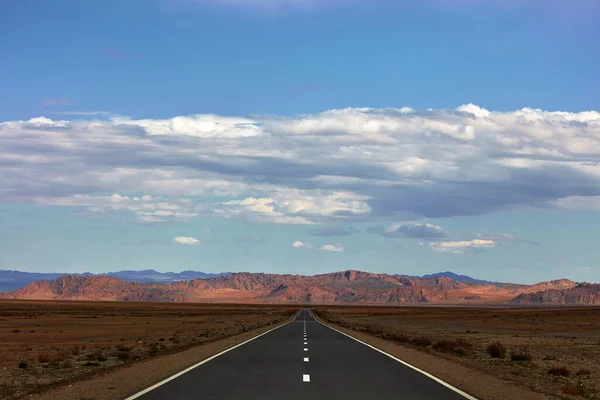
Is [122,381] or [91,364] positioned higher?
[122,381]

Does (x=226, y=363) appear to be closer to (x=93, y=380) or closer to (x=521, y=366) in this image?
(x=93, y=380)

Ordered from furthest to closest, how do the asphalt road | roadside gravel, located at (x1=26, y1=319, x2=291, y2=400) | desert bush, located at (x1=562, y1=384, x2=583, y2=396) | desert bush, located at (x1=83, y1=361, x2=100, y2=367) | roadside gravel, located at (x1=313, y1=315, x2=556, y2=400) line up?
desert bush, located at (x1=83, y1=361, x2=100, y2=367) < desert bush, located at (x1=562, y1=384, x2=583, y2=396) < roadside gravel, located at (x1=313, y1=315, x2=556, y2=400) < roadside gravel, located at (x1=26, y1=319, x2=291, y2=400) < the asphalt road

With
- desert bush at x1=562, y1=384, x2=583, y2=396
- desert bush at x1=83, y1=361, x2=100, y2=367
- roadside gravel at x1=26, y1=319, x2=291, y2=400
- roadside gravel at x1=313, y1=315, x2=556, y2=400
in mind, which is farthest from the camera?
desert bush at x1=83, y1=361, x2=100, y2=367

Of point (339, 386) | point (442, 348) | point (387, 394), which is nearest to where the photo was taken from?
point (387, 394)

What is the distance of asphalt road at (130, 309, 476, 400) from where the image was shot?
1748 cm

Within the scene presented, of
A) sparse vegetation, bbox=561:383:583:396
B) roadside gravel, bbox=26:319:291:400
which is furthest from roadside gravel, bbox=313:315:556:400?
roadside gravel, bbox=26:319:291:400

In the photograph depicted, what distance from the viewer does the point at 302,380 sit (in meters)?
20.6

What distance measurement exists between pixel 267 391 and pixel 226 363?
8800 millimetres

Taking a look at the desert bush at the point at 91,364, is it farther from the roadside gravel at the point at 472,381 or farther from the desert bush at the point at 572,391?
the desert bush at the point at 572,391

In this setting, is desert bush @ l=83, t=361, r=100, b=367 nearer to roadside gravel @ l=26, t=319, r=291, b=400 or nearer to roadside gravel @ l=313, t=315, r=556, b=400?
roadside gravel @ l=26, t=319, r=291, b=400

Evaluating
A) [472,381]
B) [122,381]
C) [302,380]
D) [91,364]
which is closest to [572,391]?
[472,381]

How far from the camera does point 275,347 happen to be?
1427 inches

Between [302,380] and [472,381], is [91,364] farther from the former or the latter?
[472,381]

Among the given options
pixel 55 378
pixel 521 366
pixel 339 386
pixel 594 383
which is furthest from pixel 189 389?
pixel 521 366
